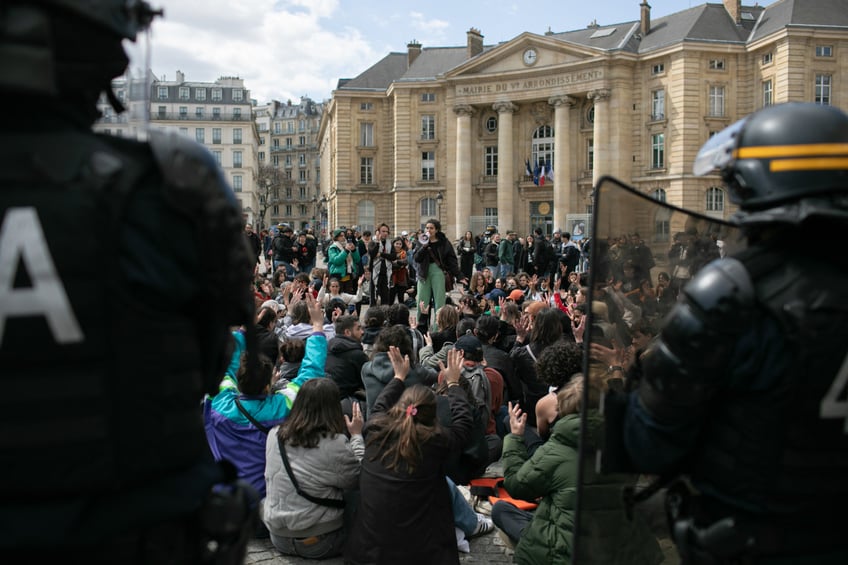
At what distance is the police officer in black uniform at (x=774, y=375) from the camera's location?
85.9 inches

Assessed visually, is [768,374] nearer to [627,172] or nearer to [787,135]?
[787,135]

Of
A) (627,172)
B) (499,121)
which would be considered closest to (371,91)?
(499,121)

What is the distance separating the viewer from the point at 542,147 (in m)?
54.6

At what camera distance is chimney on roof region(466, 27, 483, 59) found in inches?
2270

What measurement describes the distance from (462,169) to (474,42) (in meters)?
10.5

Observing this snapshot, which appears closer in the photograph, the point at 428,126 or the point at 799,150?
the point at 799,150

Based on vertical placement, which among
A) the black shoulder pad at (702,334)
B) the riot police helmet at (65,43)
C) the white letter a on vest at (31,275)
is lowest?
the black shoulder pad at (702,334)

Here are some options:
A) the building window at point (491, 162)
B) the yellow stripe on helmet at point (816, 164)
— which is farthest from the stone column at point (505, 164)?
the yellow stripe on helmet at point (816, 164)

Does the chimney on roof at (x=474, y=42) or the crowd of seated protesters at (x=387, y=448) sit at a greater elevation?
the chimney on roof at (x=474, y=42)

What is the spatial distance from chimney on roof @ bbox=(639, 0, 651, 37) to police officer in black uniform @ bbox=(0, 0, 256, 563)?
55139 millimetres

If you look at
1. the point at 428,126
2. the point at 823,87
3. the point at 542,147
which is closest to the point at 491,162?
the point at 542,147

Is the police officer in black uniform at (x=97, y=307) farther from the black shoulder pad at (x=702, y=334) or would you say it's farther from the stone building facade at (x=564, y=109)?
the stone building facade at (x=564, y=109)

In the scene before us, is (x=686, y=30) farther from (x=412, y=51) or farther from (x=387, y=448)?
(x=387, y=448)

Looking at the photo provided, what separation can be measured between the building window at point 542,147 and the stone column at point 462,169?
4.60 m
